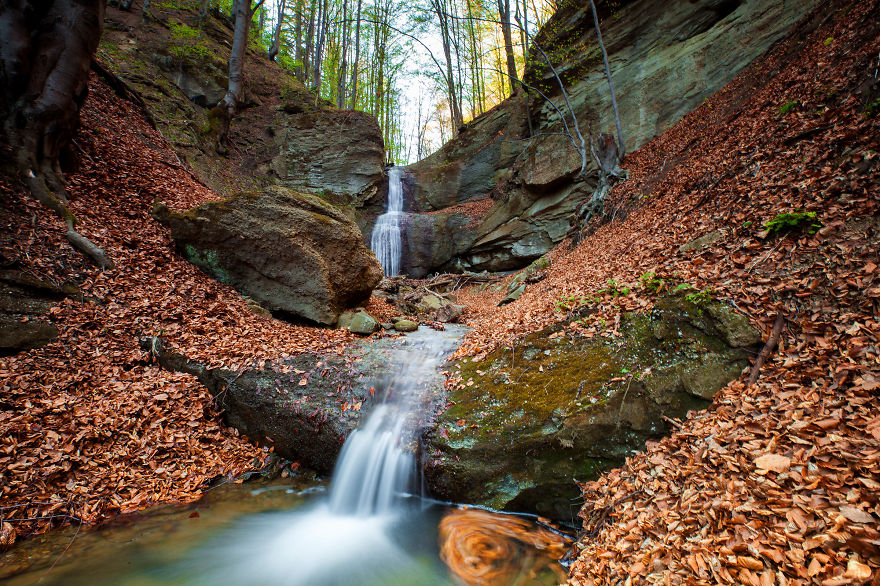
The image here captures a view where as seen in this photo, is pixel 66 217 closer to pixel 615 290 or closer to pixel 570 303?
pixel 570 303

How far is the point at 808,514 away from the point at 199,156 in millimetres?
16675

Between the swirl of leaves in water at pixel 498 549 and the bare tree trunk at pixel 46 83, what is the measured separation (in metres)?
6.81

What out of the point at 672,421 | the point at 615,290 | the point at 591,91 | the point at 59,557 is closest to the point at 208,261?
the point at 59,557

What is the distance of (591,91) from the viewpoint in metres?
14.9

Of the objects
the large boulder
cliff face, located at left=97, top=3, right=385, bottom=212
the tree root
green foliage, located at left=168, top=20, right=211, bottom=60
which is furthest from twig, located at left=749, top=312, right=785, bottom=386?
green foliage, located at left=168, top=20, right=211, bottom=60

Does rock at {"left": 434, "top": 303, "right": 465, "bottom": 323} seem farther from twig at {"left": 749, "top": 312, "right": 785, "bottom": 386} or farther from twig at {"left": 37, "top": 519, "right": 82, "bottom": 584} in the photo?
twig at {"left": 37, "top": 519, "right": 82, "bottom": 584}

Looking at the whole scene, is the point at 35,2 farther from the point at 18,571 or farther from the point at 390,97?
the point at 390,97

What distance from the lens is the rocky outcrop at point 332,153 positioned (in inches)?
702

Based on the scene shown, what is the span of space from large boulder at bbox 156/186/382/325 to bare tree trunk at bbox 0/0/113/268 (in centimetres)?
157

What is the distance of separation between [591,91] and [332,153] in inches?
519

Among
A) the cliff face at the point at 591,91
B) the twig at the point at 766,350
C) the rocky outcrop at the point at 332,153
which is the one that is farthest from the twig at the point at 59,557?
the rocky outcrop at the point at 332,153

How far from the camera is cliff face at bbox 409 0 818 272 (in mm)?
11094

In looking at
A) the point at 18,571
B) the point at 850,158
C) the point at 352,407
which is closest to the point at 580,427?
the point at 352,407

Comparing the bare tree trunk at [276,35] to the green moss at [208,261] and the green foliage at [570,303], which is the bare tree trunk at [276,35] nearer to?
the green moss at [208,261]
